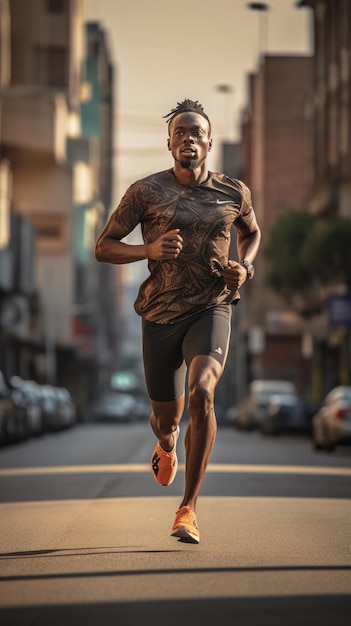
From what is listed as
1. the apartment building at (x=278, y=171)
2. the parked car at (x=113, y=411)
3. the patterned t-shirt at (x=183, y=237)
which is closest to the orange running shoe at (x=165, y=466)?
the patterned t-shirt at (x=183, y=237)

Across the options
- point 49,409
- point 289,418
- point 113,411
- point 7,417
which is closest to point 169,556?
point 7,417

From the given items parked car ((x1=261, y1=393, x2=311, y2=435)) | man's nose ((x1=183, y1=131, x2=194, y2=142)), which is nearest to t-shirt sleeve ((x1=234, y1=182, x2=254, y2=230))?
man's nose ((x1=183, y1=131, x2=194, y2=142))

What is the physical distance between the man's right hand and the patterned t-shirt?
0.24 m

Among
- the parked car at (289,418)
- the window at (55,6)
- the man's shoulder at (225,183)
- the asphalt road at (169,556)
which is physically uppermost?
the window at (55,6)

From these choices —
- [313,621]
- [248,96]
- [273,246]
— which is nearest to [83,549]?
[313,621]

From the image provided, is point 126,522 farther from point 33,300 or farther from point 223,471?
point 33,300

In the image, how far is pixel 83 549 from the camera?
359 inches

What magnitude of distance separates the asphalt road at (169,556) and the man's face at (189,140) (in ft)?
7.34

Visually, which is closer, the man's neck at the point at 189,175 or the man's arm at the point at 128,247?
the man's arm at the point at 128,247

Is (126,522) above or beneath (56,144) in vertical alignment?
beneath

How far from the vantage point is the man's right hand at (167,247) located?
9055 mm

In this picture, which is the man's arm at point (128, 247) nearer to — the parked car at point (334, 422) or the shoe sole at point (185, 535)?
the shoe sole at point (185, 535)

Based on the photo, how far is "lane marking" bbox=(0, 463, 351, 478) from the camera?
20.0 m

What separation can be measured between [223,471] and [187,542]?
11207 millimetres
